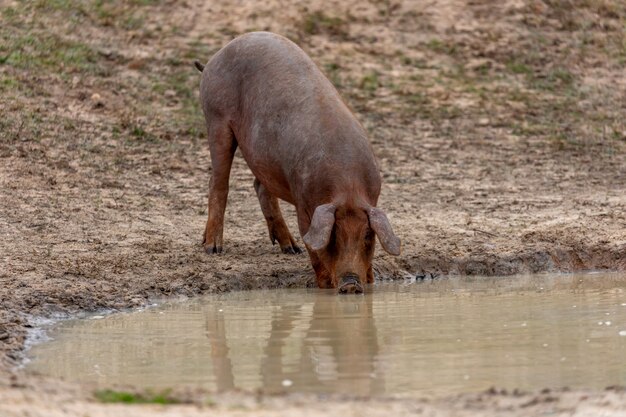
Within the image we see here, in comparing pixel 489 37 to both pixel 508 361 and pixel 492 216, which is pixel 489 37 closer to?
pixel 492 216

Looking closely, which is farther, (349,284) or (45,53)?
(45,53)

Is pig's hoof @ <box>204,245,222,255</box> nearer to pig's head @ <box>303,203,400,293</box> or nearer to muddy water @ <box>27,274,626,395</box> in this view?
muddy water @ <box>27,274,626,395</box>

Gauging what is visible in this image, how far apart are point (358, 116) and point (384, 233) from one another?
19.0 ft

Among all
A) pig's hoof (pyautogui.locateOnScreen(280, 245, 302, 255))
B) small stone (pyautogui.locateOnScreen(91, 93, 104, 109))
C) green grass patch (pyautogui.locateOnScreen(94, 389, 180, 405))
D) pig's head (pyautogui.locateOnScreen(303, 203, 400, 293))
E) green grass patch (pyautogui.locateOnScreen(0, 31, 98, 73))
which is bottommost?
pig's hoof (pyautogui.locateOnScreen(280, 245, 302, 255))

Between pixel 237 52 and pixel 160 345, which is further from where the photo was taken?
pixel 237 52

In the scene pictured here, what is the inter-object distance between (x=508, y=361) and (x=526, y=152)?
7.21 meters

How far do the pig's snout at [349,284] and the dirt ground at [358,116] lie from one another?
934mm

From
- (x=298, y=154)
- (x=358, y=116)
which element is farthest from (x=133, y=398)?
(x=358, y=116)

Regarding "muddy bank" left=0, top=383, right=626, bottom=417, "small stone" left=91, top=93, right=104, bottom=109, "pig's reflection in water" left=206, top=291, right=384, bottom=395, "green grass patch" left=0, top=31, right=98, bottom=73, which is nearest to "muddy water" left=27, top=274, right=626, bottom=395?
"pig's reflection in water" left=206, top=291, right=384, bottom=395

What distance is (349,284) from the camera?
9.11m

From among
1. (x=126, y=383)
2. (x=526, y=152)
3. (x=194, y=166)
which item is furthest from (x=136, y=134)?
(x=126, y=383)

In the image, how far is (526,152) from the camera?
546 inches

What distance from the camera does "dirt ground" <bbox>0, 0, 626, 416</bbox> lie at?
968 centimetres

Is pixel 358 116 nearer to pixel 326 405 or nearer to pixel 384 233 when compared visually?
pixel 384 233
